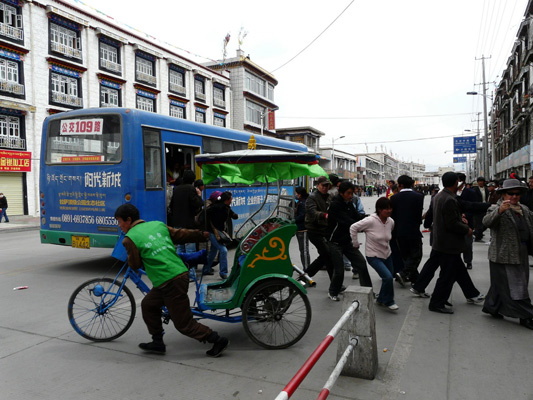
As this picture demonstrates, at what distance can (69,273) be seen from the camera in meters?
7.82

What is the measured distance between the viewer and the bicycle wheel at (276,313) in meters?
4.25

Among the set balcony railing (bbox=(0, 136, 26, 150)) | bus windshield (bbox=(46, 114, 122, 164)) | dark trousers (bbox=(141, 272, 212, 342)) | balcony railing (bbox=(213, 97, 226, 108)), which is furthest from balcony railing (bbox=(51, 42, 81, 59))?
dark trousers (bbox=(141, 272, 212, 342))

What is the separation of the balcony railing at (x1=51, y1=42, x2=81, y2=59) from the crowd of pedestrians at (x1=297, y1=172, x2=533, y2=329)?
24.1m

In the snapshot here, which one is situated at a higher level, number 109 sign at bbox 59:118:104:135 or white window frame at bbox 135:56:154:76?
white window frame at bbox 135:56:154:76

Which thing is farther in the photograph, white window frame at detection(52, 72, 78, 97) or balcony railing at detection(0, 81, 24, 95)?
white window frame at detection(52, 72, 78, 97)

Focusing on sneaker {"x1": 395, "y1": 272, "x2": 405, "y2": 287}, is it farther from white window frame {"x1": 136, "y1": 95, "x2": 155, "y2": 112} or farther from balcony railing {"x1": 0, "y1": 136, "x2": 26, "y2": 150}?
white window frame {"x1": 136, "y1": 95, "x2": 155, "y2": 112}

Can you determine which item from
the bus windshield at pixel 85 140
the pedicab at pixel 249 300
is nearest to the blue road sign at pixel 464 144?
the bus windshield at pixel 85 140

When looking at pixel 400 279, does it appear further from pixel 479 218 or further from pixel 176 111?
pixel 176 111

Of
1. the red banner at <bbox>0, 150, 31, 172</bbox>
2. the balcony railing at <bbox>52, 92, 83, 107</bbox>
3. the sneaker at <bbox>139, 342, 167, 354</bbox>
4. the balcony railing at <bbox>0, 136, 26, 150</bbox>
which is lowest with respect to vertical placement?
the sneaker at <bbox>139, 342, 167, 354</bbox>

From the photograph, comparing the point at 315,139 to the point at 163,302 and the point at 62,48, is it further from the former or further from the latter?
the point at 163,302

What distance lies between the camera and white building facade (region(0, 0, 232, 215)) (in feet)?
73.9

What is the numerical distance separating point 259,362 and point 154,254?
1383 millimetres

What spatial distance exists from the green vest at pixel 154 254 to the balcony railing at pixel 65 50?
82.4 feet

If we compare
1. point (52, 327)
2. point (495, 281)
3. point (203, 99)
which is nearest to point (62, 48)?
point (203, 99)
